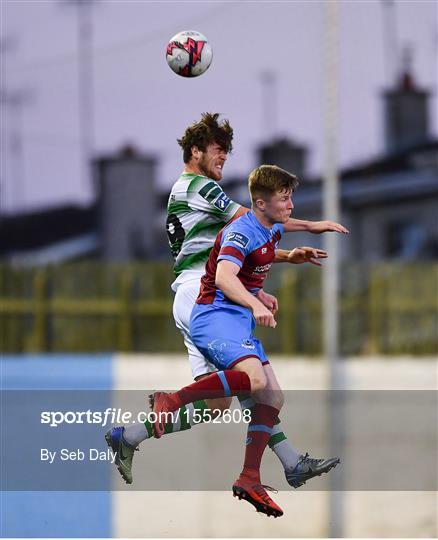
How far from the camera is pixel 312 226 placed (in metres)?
3.74

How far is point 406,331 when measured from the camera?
4147 cm

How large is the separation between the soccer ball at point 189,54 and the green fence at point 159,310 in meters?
34.5

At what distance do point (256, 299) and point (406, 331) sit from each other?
38.3 metres

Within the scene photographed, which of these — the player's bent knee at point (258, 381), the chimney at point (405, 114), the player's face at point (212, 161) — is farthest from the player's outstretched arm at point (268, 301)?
the chimney at point (405, 114)

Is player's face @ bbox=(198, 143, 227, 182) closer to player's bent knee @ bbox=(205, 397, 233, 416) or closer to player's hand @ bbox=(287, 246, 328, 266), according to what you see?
player's hand @ bbox=(287, 246, 328, 266)

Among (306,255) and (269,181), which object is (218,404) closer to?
(306,255)

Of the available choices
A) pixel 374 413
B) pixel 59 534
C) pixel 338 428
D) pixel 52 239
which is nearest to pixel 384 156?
pixel 52 239

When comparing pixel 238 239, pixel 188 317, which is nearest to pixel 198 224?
pixel 238 239

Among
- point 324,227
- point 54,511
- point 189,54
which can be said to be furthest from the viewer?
point 54,511

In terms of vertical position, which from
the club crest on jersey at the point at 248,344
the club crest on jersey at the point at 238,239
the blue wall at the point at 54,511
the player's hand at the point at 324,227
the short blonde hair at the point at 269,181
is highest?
the short blonde hair at the point at 269,181

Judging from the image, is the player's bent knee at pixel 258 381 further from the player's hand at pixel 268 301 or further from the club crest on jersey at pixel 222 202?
the club crest on jersey at pixel 222 202

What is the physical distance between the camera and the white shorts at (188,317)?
12.2 ft

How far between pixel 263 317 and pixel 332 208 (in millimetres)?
7982

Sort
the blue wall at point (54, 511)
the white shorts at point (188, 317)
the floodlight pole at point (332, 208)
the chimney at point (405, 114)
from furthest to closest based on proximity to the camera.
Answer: the chimney at point (405, 114)
the blue wall at point (54, 511)
the floodlight pole at point (332, 208)
the white shorts at point (188, 317)
